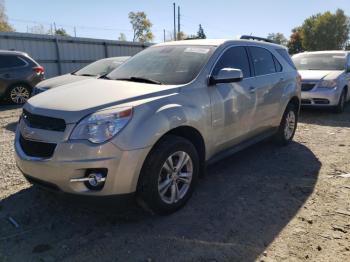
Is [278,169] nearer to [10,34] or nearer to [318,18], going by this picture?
[10,34]

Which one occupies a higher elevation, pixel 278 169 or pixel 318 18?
pixel 318 18

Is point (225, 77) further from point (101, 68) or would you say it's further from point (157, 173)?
point (101, 68)

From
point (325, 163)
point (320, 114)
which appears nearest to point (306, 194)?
point (325, 163)

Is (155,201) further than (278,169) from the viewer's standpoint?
No

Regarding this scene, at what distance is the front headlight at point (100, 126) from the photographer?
3035 mm

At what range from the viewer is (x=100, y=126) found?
120 inches

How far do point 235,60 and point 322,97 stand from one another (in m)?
5.32

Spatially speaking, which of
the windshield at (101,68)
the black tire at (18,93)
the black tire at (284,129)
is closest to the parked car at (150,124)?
the black tire at (284,129)

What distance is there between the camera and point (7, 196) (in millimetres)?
4004

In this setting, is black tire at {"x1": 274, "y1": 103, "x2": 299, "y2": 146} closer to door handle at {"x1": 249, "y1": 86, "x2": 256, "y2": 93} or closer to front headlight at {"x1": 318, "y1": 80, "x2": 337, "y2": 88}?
door handle at {"x1": 249, "y1": 86, "x2": 256, "y2": 93}

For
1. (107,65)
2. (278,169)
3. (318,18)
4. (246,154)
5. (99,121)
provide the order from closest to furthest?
(99,121) → (278,169) → (246,154) → (107,65) → (318,18)

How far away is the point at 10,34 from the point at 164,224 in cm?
1546

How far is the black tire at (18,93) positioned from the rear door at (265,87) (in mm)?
8213

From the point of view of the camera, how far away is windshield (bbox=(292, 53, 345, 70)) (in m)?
10.1
